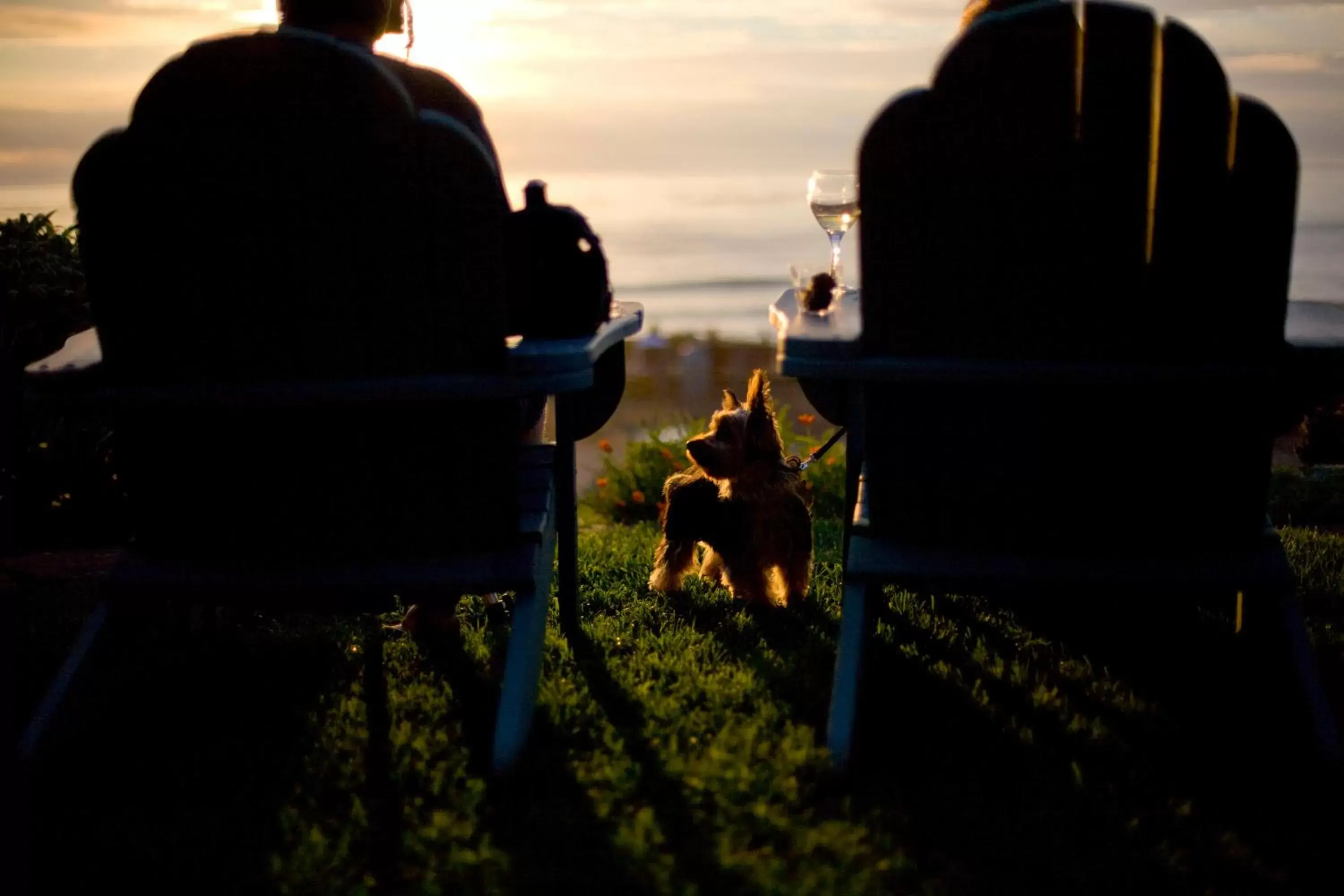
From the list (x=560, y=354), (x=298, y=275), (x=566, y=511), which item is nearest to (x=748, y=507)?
(x=566, y=511)

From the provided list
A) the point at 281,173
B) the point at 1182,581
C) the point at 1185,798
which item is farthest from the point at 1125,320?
the point at 281,173

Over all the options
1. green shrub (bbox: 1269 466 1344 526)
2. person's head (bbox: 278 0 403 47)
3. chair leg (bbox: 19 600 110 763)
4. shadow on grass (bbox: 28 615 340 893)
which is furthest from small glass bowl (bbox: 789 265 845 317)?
green shrub (bbox: 1269 466 1344 526)

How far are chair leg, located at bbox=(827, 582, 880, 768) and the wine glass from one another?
90 centimetres

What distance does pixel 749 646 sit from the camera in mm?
3303

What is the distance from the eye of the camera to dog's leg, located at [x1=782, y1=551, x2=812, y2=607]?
363 centimetres

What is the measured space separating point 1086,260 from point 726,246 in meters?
18.0

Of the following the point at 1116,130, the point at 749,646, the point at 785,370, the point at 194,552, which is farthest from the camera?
the point at 749,646

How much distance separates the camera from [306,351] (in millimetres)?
2371

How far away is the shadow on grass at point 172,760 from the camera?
7.19ft

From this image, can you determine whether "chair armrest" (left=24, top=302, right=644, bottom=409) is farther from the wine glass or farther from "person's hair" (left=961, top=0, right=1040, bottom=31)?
"person's hair" (left=961, top=0, right=1040, bottom=31)

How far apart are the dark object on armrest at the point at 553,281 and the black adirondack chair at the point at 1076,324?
672 mm

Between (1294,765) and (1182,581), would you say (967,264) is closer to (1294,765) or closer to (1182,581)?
(1182,581)

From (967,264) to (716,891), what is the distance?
1.22 meters

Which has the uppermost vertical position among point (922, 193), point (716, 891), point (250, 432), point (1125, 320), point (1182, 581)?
point (922, 193)
